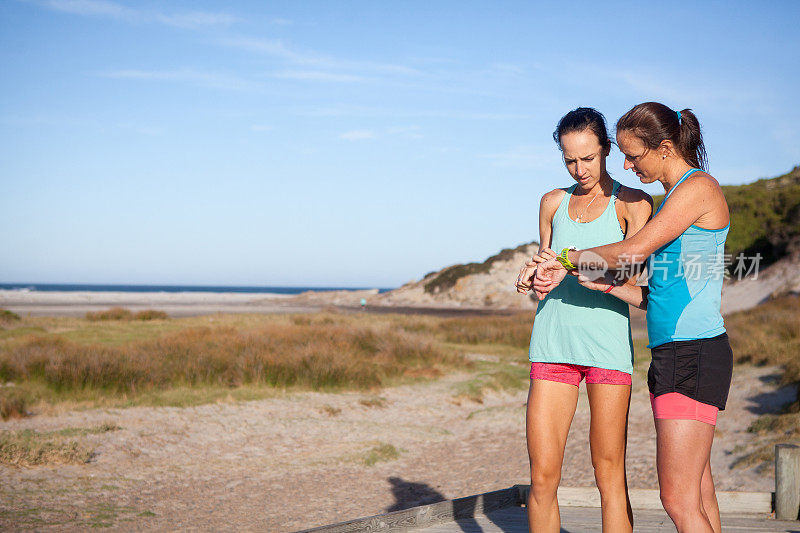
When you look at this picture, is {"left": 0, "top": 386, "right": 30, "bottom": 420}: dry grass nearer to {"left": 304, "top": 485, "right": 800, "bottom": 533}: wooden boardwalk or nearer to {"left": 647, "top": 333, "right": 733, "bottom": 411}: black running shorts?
{"left": 304, "top": 485, "right": 800, "bottom": 533}: wooden boardwalk

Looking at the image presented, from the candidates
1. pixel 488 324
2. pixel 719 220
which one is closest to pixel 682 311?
pixel 719 220

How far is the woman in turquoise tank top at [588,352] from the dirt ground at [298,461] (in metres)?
3.42

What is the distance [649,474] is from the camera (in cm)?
709

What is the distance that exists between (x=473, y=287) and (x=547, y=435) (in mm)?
43870

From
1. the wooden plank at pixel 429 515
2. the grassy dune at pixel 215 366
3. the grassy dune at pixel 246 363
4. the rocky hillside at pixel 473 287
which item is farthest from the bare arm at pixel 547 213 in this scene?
the rocky hillside at pixel 473 287

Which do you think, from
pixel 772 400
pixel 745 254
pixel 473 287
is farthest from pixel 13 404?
pixel 473 287

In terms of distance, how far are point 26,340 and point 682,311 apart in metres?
13.1

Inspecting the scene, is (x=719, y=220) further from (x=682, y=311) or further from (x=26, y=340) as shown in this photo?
(x=26, y=340)

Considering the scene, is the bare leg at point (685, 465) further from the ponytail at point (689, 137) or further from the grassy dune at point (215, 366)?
the grassy dune at point (215, 366)

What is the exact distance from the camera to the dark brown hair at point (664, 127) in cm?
243

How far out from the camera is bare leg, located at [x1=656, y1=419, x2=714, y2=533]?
90.4 inches

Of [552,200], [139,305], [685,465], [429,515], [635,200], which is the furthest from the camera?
[139,305]

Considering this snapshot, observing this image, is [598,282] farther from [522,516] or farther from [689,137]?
[522,516]

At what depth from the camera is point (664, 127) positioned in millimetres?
2430
